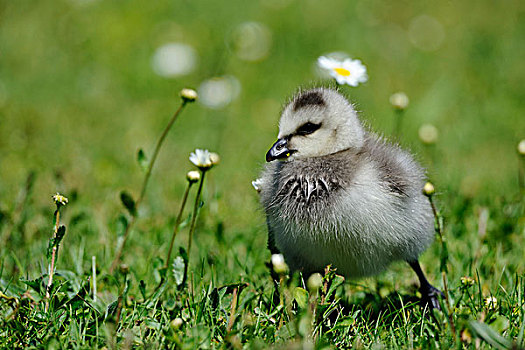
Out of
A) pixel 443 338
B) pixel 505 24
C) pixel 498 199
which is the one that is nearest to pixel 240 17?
pixel 505 24

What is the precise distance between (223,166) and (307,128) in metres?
2.19

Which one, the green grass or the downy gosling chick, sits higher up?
the downy gosling chick

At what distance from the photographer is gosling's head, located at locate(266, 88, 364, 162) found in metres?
2.69

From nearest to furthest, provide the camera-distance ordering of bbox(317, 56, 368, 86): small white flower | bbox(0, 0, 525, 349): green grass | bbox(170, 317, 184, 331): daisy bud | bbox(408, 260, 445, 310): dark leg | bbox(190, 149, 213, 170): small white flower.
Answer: bbox(170, 317, 184, 331): daisy bud, bbox(0, 0, 525, 349): green grass, bbox(190, 149, 213, 170): small white flower, bbox(408, 260, 445, 310): dark leg, bbox(317, 56, 368, 86): small white flower

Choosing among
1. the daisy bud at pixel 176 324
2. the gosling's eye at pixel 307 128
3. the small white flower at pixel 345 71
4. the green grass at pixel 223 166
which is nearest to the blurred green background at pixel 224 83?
the green grass at pixel 223 166

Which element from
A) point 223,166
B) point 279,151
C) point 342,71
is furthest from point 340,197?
point 223,166

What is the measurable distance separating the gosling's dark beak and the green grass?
0.43 meters

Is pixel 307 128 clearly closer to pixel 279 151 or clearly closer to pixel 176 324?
pixel 279 151

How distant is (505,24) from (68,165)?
525 cm

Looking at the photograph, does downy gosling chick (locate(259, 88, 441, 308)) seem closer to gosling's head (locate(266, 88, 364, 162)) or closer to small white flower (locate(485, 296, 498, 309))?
gosling's head (locate(266, 88, 364, 162))

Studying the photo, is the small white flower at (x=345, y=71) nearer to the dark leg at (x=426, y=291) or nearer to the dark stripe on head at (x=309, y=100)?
the dark stripe on head at (x=309, y=100)

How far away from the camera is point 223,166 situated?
15.9 feet

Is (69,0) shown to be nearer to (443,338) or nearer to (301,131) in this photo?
(301,131)

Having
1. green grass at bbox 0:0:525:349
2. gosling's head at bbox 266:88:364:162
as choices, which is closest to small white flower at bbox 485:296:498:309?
green grass at bbox 0:0:525:349
